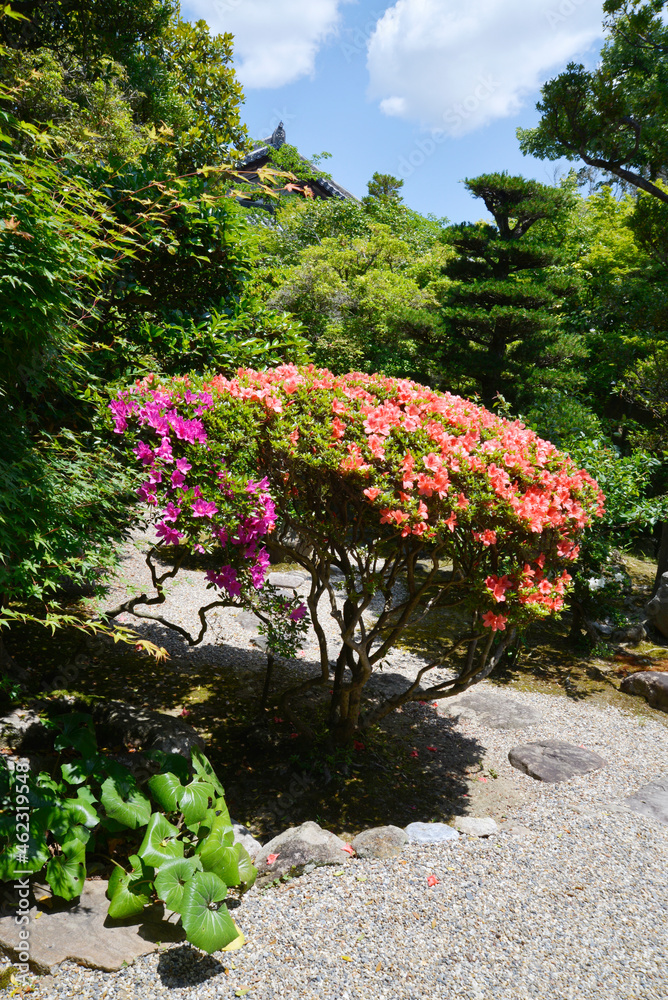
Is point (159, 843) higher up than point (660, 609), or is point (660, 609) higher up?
point (660, 609)

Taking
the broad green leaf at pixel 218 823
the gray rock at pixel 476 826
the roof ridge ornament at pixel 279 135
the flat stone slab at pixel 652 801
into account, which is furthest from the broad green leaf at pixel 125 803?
the roof ridge ornament at pixel 279 135

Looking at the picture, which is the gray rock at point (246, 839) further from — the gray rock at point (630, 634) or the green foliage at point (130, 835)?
the gray rock at point (630, 634)

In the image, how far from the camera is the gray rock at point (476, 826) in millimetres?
3148

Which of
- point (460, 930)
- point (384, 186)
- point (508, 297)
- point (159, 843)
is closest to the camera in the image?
point (460, 930)

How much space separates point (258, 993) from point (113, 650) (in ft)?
11.4

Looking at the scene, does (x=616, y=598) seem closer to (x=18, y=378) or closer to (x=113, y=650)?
(x=113, y=650)

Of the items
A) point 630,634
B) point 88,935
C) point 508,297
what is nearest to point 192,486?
point 88,935

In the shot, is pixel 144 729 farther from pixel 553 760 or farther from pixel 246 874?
pixel 553 760

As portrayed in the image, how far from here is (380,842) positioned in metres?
2.89

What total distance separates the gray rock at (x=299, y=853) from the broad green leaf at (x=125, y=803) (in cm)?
59

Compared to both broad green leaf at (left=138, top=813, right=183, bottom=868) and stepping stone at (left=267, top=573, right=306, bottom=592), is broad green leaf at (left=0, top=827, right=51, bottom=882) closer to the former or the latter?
broad green leaf at (left=138, top=813, right=183, bottom=868)

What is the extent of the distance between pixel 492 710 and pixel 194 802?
312 centimetres

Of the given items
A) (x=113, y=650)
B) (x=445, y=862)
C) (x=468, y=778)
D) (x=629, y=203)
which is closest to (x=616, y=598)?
(x=468, y=778)

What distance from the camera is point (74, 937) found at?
226cm
